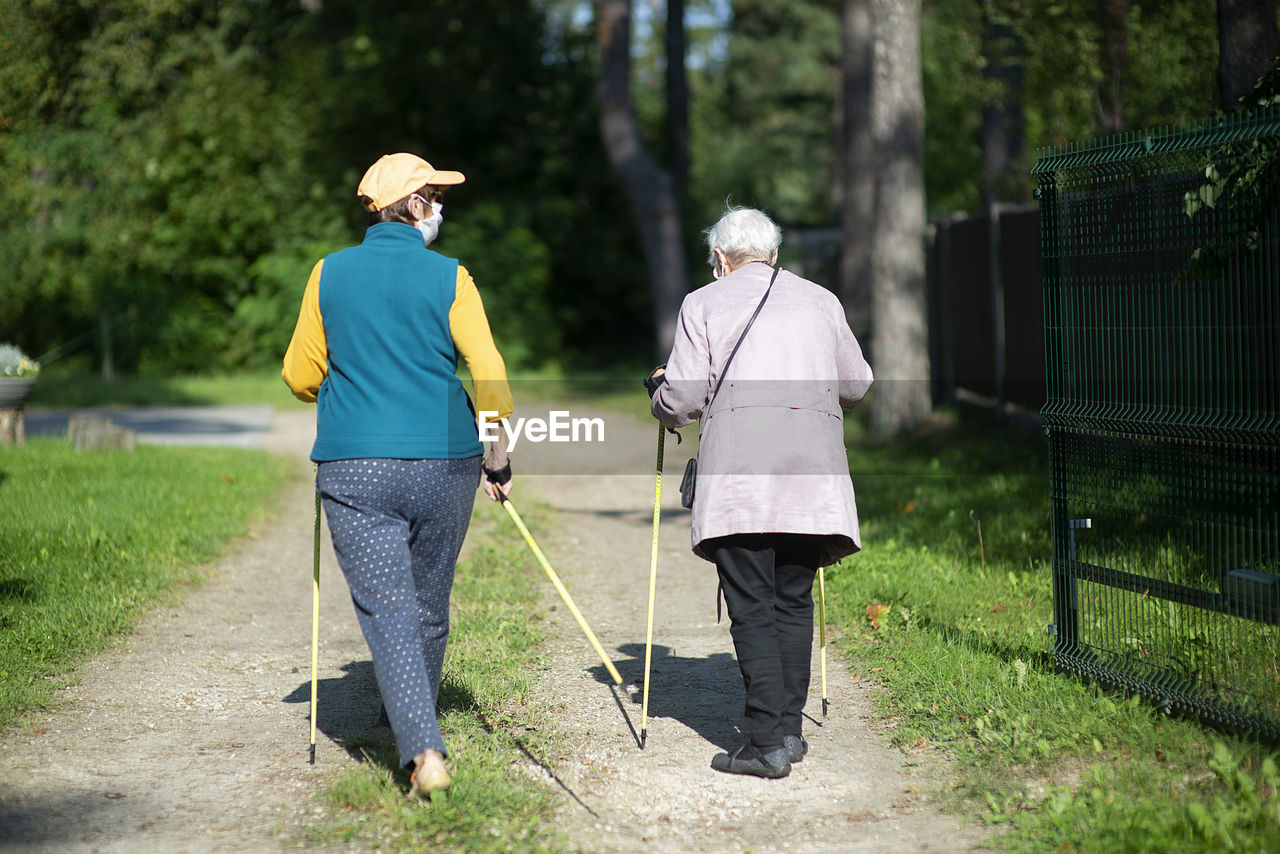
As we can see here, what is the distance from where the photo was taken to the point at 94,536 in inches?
316

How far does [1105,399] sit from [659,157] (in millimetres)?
24737

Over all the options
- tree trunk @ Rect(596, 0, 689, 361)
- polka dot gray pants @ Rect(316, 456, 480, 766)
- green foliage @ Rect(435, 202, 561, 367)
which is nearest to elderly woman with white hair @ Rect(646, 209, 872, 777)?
polka dot gray pants @ Rect(316, 456, 480, 766)

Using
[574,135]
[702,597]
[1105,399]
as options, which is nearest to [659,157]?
[574,135]

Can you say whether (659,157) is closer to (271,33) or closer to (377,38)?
(377,38)

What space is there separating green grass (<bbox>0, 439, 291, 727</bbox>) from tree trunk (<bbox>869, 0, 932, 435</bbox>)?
597 centimetres

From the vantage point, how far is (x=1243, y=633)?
4410mm

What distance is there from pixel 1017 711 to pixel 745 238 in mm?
1998

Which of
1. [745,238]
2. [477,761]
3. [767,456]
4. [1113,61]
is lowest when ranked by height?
[477,761]

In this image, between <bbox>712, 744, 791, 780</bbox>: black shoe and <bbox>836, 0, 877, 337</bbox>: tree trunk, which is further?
<bbox>836, 0, 877, 337</bbox>: tree trunk

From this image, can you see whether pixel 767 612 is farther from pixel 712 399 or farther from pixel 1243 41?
pixel 1243 41

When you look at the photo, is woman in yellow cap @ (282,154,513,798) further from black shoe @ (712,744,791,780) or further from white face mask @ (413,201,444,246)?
black shoe @ (712,744,791,780)

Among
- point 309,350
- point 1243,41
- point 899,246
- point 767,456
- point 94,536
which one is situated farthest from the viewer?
point 899,246

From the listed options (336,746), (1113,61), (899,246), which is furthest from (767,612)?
(1113,61)

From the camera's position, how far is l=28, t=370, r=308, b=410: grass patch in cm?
1908
